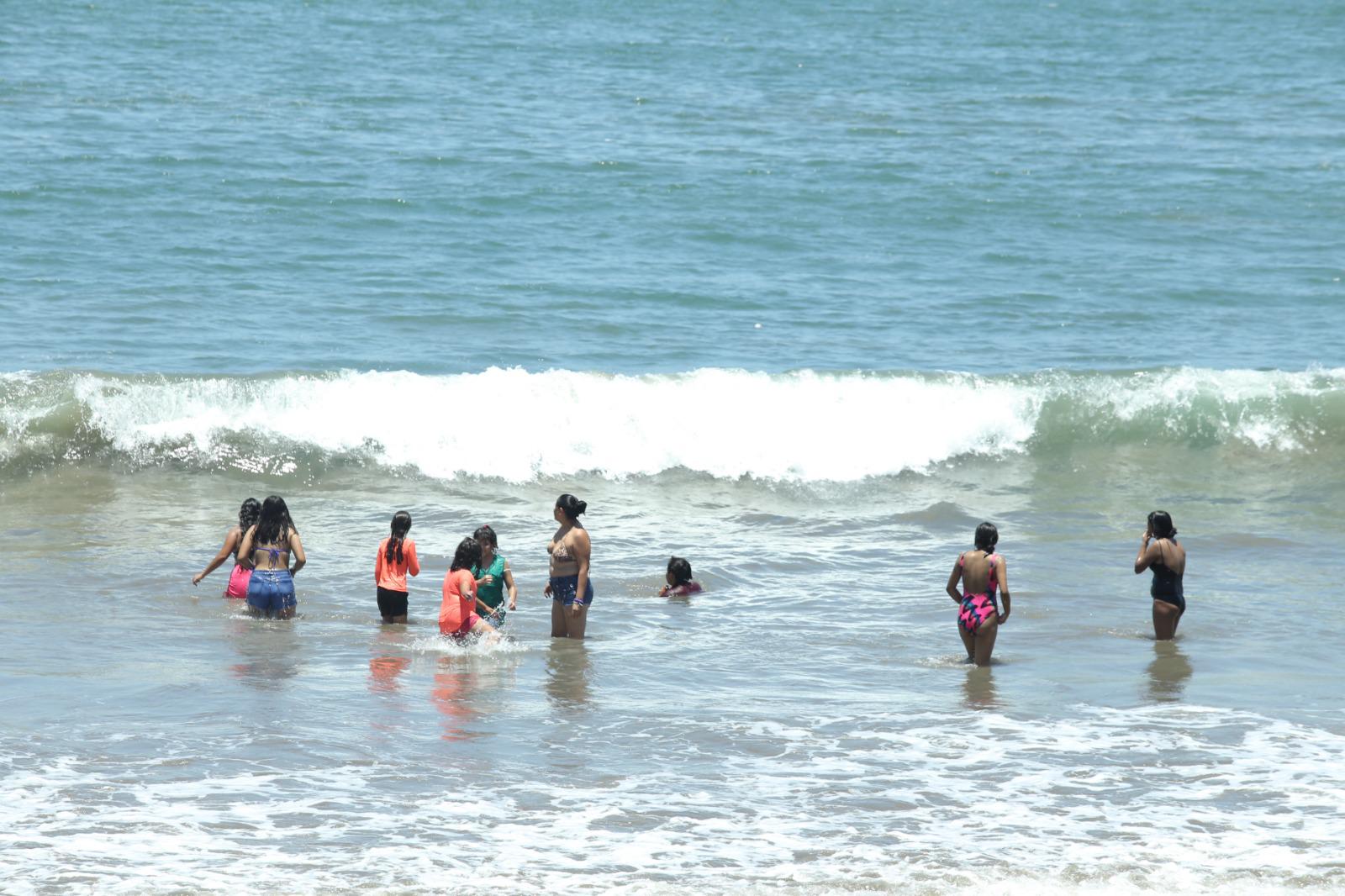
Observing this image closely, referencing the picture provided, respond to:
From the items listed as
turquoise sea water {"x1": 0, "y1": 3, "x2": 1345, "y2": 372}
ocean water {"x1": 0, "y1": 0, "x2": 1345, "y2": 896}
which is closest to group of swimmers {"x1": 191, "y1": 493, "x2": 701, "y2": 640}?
ocean water {"x1": 0, "y1": 0, "x2": 1345, "y2": 896}

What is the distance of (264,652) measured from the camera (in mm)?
11320

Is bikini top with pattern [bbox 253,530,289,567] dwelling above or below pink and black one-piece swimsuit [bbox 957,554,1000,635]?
above

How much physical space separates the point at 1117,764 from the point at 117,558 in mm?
8983

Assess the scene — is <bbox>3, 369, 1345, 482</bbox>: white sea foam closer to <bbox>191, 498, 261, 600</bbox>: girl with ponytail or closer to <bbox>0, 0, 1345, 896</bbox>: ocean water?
<bbox>0, 0, 1345, 896</bbox>: ocean water

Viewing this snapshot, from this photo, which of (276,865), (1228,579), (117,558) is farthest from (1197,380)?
(276,865)

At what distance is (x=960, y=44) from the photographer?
39.2m

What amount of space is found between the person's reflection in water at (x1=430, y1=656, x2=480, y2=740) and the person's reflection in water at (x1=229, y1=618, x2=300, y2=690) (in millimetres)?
996

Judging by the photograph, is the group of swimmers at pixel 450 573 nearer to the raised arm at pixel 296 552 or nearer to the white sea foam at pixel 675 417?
the raised arm at pixel 296 552

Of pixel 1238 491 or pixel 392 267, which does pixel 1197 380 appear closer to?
pixel 1238 491

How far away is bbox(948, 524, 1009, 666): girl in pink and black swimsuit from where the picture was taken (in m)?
11.2

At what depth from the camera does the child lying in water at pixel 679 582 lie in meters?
13.3

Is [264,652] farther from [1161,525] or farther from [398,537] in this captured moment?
[1161,525]

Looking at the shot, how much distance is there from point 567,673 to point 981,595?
2.95m

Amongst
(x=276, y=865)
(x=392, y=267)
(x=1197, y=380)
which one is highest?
(x=392, y=267)
